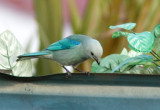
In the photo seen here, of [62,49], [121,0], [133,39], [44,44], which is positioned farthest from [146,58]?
[44,44]

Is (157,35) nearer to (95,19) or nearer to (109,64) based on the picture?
(109,64)

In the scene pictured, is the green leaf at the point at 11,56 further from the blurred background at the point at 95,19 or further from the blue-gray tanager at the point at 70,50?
the blurred background at the point at 95,19

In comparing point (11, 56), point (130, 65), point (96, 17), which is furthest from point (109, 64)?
point (96, 17)

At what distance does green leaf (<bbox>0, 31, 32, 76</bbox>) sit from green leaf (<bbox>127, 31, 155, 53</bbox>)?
0.17 metres

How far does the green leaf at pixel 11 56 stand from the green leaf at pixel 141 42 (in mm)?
166

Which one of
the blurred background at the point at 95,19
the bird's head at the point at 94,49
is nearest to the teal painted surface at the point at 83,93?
the bird's head at the point at 94,49

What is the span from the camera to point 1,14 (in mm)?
2125

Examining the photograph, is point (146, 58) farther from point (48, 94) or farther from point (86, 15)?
point (86, 15)

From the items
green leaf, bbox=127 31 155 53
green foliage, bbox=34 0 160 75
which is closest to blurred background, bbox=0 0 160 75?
green foliage, bbox=34 0 160 75

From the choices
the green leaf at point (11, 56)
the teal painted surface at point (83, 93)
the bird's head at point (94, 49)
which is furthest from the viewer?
the bird's head at point (94, 49)

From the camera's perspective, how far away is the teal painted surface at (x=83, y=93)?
0.42 metres

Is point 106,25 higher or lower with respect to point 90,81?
lower

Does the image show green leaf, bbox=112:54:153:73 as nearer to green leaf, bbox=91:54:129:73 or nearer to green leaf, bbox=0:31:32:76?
green leaf, bbox=91:54:129:73

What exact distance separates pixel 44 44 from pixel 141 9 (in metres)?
0.43
